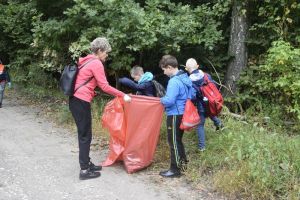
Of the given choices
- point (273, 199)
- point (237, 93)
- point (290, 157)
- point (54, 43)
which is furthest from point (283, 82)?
point (54, 43)

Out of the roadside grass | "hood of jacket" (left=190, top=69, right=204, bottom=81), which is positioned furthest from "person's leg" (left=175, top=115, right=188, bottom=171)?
"hood of jacket" (left=190, top=69, right=204, bottom=81)

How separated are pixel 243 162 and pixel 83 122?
2122 millimetres

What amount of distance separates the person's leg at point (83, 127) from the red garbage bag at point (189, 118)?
1251 millimetres

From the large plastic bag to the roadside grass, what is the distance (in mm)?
301

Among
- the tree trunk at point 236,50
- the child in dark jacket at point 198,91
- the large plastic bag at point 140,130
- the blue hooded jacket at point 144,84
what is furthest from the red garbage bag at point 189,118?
the tree trunk at point 236,50

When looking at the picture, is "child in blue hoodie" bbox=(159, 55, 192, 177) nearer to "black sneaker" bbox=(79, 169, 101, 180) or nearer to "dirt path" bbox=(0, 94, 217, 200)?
"dirt path" bbox=(0, 94, 217, 200)

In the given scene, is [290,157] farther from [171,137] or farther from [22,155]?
[22,155]

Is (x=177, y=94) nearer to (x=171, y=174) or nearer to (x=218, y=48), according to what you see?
(x=171, y=174)

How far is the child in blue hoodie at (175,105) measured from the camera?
575 cm

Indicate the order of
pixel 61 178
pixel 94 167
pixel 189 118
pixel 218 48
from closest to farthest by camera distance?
pixel 189 118
pixel 61 178
pixel 94 167
pixel 218 48

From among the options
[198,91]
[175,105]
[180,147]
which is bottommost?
[180,147]

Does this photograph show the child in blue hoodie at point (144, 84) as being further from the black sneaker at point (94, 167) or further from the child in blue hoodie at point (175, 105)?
the black sneaker at point (94, 167)

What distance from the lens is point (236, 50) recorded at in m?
9.98

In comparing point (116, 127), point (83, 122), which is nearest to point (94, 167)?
point (116, 127)
